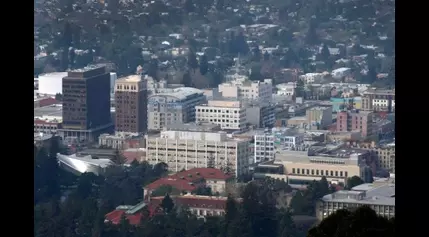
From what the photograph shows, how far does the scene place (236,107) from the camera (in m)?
12.3

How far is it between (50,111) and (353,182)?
451cm

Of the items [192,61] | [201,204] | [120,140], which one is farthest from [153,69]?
[201,204]

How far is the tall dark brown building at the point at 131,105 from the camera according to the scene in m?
12.7

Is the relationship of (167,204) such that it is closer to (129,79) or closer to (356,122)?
(356,122)

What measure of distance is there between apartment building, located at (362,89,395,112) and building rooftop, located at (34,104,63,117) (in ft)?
12.1

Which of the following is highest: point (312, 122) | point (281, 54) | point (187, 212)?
point (281, 54)

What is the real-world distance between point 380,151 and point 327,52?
3504mm

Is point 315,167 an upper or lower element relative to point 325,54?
lower

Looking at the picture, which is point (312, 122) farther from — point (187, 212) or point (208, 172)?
point (187, 212)

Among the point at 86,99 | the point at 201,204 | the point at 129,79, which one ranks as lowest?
the point at 201,204

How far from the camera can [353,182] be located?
402 inches
